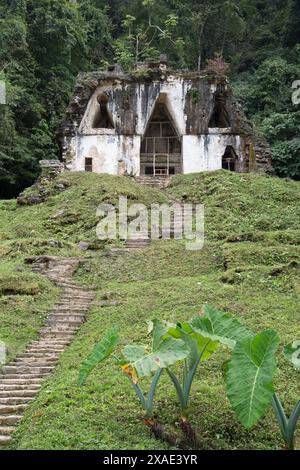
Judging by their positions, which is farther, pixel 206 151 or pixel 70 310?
pixel 206 151

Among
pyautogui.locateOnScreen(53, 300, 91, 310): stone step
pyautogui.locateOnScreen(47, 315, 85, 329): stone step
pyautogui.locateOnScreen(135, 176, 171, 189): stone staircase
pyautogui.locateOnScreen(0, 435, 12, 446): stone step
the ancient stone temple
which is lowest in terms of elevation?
pyautogui.locateOnScreen(0, 435, 12, 446): stone step

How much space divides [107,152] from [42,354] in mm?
20079

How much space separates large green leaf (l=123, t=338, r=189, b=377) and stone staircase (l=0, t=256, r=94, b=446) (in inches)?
82.3

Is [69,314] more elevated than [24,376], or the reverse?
[69,314]

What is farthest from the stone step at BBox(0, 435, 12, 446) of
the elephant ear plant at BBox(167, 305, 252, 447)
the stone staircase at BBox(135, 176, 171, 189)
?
the stone staircase at BBox(135, 176, 171, 189)

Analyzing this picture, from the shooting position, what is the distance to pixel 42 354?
393 inches

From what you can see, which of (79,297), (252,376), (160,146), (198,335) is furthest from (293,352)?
(160,146)

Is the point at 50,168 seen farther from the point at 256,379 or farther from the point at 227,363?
the point at 256,379

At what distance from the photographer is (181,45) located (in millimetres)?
38625

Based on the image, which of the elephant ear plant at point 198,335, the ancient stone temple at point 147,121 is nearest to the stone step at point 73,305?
the elephant ear plant at point 198,335

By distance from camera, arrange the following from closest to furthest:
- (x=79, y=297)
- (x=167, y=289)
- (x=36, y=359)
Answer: (x=36, y=359) < (x=167, y=289) < (x=79, y=297)

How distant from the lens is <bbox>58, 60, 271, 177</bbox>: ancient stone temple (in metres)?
28.9

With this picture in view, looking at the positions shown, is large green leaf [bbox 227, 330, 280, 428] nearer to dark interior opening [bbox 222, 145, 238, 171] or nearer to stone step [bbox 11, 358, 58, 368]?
stone step [bbox 11, 358, 58, 368]
